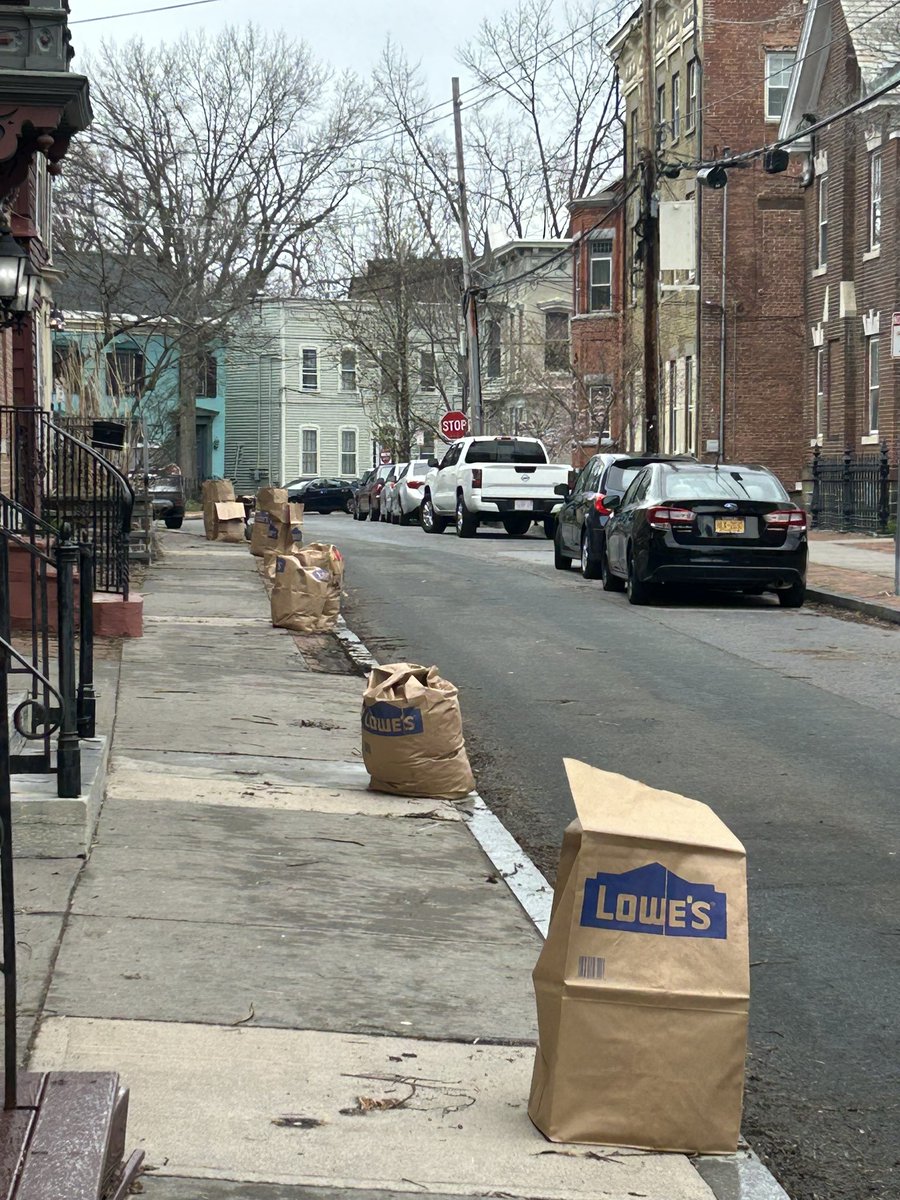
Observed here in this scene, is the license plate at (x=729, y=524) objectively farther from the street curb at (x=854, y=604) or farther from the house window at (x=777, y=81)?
the house window at (x=777, y=81)

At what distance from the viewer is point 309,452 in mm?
75625

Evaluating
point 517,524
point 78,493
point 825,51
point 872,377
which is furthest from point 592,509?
point 825,51

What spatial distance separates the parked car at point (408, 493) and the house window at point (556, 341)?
1395cm

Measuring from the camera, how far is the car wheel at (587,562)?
2106 cm

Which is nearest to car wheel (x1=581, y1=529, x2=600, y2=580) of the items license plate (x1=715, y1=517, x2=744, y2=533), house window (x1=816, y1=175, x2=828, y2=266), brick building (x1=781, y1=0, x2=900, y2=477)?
license plate (x1=715, y1=517, x2=744, y2=533)

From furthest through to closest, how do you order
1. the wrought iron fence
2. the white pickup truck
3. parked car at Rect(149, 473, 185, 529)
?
1. parked car at Rect(149, 473, 185, 529)
2. the white pickup truck
3. the wrought iron fence

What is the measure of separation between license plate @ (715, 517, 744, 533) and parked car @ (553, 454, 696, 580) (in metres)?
2.83

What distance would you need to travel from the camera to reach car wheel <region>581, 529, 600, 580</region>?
21.1 meters

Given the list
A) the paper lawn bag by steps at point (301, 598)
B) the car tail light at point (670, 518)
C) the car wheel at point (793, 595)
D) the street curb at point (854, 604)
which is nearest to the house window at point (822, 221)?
the street curb at point (854, 604)

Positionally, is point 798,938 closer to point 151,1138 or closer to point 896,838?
point 896,838

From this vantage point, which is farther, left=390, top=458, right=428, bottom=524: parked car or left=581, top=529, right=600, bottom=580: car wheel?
A: left=390, top=458, right=428, bottom=524: parked car

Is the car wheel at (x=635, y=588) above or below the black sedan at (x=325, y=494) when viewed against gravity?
below

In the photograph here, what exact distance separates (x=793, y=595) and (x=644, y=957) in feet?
47.1

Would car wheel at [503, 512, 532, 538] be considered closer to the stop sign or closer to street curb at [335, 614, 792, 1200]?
the stop sign
